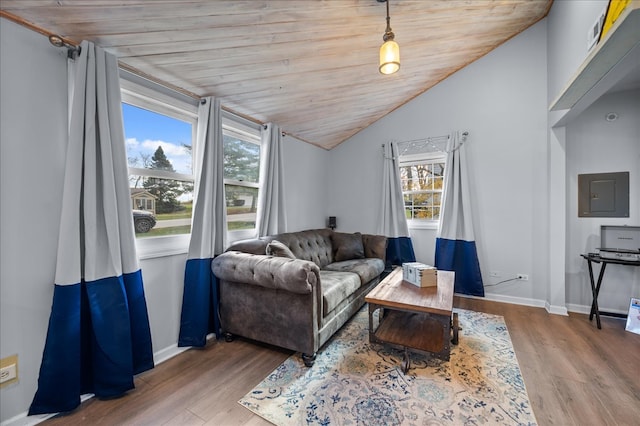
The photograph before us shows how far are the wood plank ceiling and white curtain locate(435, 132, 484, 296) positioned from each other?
1186 millimetres

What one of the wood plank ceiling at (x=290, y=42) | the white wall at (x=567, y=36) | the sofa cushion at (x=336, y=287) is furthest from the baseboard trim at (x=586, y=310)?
the wood plank ceiling at (x=290, y=42)

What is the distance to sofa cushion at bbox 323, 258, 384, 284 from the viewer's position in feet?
9.41

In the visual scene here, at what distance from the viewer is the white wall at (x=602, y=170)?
2654 millimetres

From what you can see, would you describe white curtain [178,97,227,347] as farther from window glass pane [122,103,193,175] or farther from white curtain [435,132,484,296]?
white curtain [435,132,484,296]

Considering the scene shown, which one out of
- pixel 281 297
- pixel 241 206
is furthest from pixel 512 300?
pixel 241 206

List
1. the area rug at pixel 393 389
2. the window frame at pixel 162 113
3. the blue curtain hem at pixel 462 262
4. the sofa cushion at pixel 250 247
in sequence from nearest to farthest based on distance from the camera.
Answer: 1. the area rug at pixel 393 389
2. the window frame at pixel 162 113
3. the sofa cushion at pixel 250 247
4. the blue curtain hem at pixel 462 262

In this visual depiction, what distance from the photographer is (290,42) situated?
6.74ft

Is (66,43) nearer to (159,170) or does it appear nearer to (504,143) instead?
(159,170)

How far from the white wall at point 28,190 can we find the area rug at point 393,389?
1.25 metres

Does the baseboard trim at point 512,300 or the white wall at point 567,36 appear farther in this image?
the baseboard trim at point 512,300

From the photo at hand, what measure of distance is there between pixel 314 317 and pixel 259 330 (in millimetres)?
546

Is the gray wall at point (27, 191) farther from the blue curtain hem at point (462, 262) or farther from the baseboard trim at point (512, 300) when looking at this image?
the baseboard trim at point (512, 300)

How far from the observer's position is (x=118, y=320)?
1645 mm

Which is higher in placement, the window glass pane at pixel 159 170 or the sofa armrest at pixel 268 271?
the window glass pane at pixel 159 170
